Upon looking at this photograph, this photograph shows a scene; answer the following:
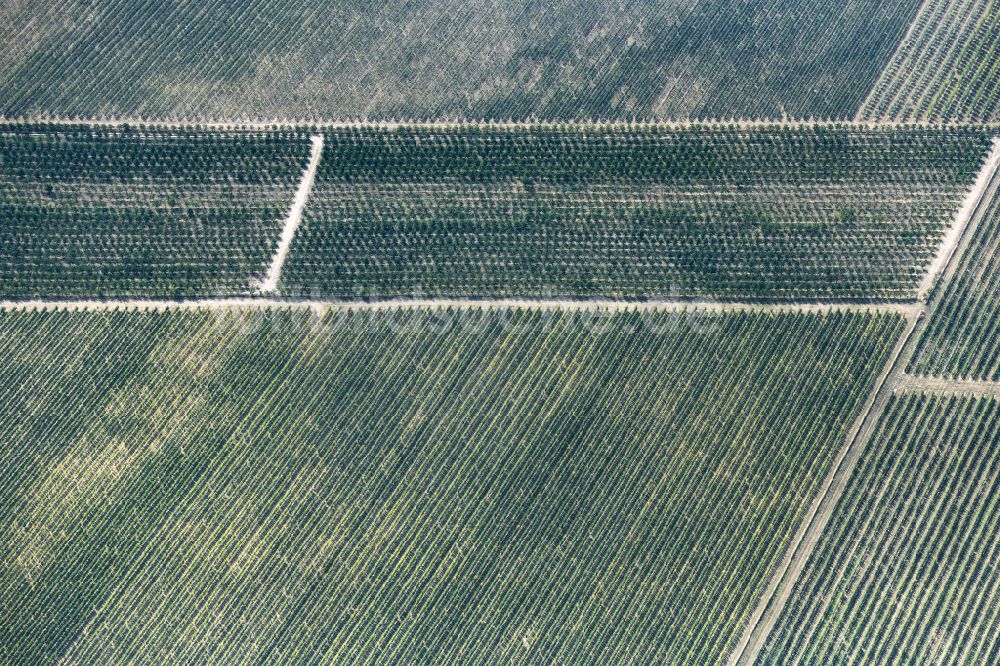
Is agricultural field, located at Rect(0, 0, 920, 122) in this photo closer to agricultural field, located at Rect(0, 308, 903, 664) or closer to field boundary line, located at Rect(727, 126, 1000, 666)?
field boundary line, located at Rect(727, 126, 1000, 666)

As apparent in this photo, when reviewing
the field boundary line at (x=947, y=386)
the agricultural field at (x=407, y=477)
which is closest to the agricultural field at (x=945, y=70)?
the agricultural field at (x=407, y=477)

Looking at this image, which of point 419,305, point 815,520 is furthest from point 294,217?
point 815,520

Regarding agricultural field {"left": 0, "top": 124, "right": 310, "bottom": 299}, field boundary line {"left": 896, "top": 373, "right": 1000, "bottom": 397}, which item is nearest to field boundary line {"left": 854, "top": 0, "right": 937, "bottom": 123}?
field boundary line {"left": 896, "top": 373, "right": 1000, "bottom": 397}

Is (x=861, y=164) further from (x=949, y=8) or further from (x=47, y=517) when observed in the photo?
(x=47, y=517)

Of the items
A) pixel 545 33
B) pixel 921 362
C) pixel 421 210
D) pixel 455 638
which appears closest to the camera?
pixel 455 638

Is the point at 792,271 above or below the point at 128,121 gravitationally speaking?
above

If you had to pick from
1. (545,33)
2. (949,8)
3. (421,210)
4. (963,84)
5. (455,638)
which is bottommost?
(455,638)

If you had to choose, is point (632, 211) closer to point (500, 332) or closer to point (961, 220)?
point (500, 332)

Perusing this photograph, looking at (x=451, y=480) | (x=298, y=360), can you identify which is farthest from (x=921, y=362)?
(x=298, y=360)

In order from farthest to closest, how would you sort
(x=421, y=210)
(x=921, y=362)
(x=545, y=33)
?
(x=545, y=33), (x=421, y=210), (x=921, y=362)
